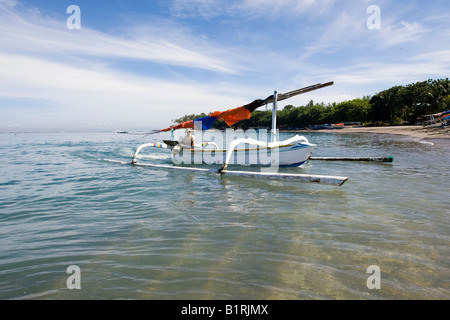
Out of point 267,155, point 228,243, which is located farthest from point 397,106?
point 228,243

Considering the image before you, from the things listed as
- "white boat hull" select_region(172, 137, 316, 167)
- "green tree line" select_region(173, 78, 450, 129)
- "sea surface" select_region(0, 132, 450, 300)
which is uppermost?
"green tree line" select_region(173, 78, 450, 129)

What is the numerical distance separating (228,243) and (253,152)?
884 cm

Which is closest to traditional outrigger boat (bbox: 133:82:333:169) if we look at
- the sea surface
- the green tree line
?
the sea surface

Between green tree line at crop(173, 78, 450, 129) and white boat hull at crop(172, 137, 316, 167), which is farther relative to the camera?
green tree line at crop(173, 78, 450, 129)

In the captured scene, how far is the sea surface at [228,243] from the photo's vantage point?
326 centimetres

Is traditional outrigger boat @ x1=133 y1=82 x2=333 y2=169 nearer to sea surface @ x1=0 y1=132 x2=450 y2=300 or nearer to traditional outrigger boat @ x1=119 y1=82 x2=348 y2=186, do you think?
traditional outrigger boat @ x1=119 y1=82 x2=348 y2=186

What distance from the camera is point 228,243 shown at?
15.0 feet

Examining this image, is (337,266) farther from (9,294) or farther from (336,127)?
(336,127)

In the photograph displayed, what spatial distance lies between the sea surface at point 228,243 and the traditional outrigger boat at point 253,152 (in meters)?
1.55

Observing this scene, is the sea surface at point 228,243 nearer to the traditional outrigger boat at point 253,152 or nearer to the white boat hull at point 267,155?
the traditional outrigger boat at point 253,152

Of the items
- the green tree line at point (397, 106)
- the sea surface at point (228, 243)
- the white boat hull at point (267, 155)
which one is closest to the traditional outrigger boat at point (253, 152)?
the white boat hull at point (267, 155)

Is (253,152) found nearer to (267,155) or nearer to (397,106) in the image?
(267,155)

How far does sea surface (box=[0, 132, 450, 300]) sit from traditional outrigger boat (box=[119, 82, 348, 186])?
1548 millimetres

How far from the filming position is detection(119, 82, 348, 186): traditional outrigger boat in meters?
10.3
